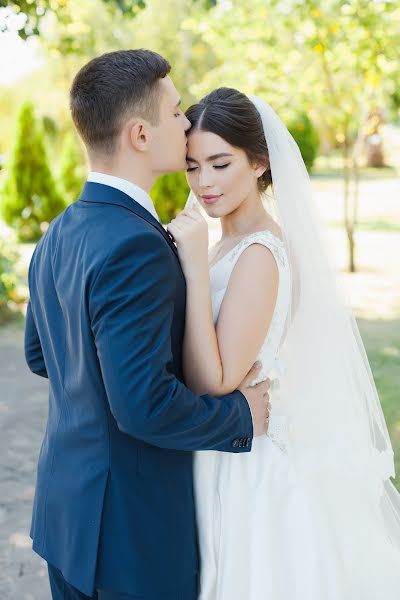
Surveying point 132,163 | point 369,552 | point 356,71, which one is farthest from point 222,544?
point 356,71

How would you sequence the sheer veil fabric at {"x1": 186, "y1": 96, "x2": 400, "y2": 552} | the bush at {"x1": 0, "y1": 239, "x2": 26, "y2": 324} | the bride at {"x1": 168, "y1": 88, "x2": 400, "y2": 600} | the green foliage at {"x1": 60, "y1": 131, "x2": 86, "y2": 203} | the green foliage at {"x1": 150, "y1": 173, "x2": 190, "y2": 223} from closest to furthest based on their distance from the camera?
the bride at {"x1": 168, "y1": 88, "x2": 400, "y2": 600}, the sheer veil fabric at {"x1": 186, "y1": 96, "x2": 400, "y2": 552}, the bush at {"x1": 0, "y1": 239, "x2": 26, "y2": 324}, the green foliage at {"x1": 150, "y1": 173, "x2": 190, "y2": 223}, the green foliage at {"x1": 60, "y1": 131, "x2": 86, "y2": 203}

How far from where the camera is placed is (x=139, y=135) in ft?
5.97

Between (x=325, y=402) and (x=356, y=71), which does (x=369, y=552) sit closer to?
(x=325, y=402)

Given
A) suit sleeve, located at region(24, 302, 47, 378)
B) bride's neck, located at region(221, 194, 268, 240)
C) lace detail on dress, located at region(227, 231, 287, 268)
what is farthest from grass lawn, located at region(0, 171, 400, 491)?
suit sleeve, located at region(24, 302, 47, 378)

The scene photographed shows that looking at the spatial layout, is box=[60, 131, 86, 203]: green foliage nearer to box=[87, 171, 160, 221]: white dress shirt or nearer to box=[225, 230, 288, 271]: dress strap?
box=[225, 230, 288, 271]: dress strap

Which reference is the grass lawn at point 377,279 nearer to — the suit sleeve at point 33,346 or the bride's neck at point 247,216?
the bride's neck at point 247,216

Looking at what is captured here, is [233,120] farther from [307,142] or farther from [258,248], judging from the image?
[307,142]

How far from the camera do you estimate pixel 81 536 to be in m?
1.82

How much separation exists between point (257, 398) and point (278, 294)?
0.32 metres

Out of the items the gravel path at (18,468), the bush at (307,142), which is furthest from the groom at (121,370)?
the bush at (307,142)

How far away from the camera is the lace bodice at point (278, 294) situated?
2.18 m

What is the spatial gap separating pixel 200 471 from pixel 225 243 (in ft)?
2.54

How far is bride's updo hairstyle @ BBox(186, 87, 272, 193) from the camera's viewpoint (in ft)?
7.36

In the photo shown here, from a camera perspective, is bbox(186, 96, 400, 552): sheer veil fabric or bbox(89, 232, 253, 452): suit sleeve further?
bbox(186, 96, 400, 552): sheer veil fabric
